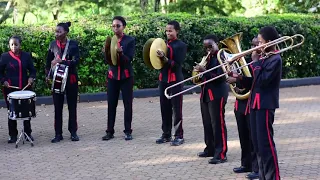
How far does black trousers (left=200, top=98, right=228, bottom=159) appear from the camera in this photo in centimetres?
892

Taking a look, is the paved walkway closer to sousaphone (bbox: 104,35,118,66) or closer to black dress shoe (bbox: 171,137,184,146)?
black dress shoe (bbox: 171,137,184,146)

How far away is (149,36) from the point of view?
1527cm

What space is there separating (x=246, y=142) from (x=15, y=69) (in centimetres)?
414

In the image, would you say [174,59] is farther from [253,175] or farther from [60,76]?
[253,175]

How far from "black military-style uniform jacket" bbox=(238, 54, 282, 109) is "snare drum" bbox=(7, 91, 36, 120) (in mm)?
4059

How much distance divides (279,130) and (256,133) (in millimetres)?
4002

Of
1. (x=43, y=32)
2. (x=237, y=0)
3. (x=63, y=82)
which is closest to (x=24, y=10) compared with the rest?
(x=237, y=0)

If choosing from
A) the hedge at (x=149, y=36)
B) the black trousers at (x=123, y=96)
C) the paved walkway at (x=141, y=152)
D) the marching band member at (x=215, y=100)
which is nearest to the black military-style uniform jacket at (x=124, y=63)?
the black trousers at (x=123, y=96)

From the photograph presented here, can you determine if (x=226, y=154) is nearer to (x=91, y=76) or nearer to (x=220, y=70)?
(x=220, y=70)

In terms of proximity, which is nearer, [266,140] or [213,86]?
[266,140]

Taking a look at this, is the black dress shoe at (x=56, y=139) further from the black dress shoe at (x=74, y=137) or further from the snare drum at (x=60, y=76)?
the snare drum at (x=60, y=76)

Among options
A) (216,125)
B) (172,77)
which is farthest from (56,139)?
(216,125)

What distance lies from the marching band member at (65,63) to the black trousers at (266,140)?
3975mm

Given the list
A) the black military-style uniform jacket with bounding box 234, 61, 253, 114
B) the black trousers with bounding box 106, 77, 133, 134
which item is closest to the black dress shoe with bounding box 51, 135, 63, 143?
the black trousers with bounding box 106, 77, 133, 134
